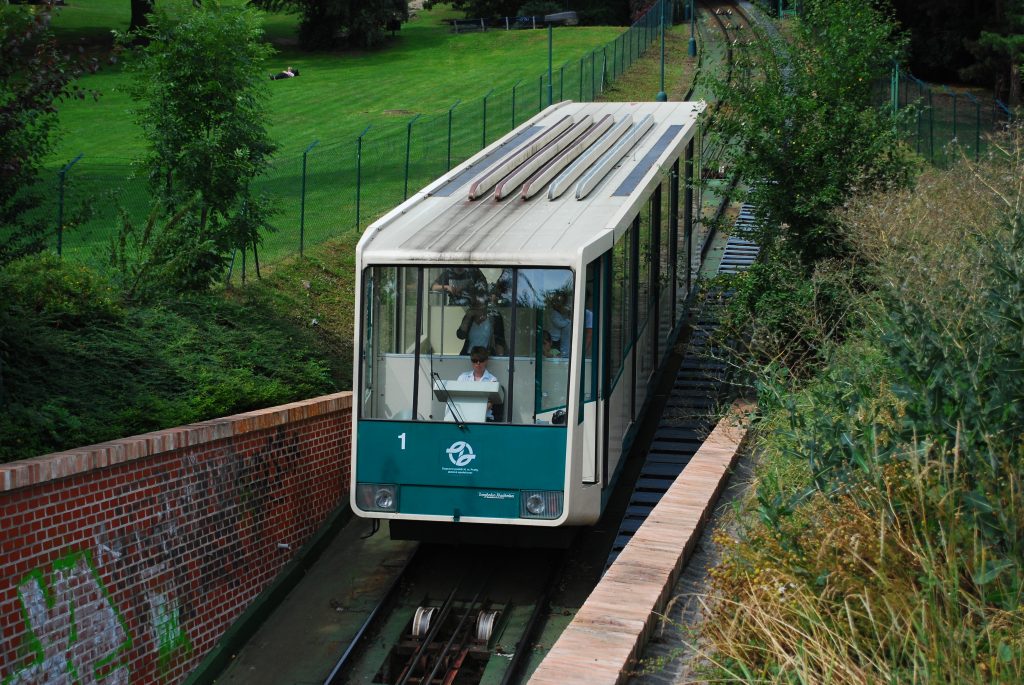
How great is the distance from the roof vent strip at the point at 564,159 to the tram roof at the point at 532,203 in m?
0.03

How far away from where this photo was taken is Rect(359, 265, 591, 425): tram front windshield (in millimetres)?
11617

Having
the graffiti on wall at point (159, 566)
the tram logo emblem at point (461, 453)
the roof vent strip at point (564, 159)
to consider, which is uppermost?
the roof vent strip at point (564, 159)

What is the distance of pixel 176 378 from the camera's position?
13.3 m

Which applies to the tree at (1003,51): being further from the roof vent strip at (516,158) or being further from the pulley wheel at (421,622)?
the pulley wheel at (421,622)

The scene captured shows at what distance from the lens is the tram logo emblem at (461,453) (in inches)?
457

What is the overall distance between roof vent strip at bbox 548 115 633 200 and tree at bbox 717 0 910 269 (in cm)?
175

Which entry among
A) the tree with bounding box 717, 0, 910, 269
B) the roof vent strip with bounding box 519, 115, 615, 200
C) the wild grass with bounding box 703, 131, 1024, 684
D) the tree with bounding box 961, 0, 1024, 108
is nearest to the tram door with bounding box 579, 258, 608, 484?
the roof vent strip with bounding box 519, 115, 615, 200

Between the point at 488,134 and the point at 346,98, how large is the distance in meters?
15.3

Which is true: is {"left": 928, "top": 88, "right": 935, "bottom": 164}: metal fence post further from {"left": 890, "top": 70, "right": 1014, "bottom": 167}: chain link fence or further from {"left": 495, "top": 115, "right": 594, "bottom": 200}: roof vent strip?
{"left": 495, "top": 115, "right": 594, "bottom": 200}: roof vent strip

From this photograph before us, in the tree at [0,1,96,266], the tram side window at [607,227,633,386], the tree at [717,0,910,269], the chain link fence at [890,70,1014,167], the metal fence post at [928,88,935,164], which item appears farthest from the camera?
the chain link fence at [890,70,1014,167]

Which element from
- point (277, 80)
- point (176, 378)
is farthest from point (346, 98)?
point (176, 378)

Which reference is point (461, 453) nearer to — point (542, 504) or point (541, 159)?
point (542, 504)

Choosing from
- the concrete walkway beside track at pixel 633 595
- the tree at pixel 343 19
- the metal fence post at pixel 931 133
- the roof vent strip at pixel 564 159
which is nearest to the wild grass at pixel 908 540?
the concrete walkway beside track at pixel 633 595

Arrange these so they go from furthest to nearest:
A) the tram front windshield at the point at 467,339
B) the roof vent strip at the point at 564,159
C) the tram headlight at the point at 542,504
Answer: the roof vent strip at the point at 564,159
the tram front windshield at the point at 467,339
the tram headlight at the point at 542,504
